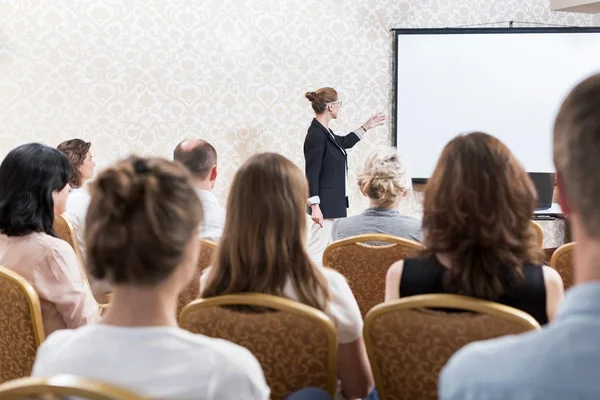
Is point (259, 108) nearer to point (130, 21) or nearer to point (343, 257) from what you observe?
point (130, 21)

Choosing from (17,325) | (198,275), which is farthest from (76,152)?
(17,325)

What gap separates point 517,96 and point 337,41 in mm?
1503

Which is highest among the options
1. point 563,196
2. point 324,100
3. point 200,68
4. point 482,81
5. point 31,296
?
point 200,68

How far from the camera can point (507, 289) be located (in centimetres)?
183

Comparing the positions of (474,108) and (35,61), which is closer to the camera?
(35,61)

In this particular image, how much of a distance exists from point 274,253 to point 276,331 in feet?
0.79

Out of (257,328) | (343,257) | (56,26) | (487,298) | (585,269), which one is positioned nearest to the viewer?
(585,269)

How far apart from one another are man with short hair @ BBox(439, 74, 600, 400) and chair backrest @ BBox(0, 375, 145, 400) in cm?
46

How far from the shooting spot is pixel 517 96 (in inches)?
240


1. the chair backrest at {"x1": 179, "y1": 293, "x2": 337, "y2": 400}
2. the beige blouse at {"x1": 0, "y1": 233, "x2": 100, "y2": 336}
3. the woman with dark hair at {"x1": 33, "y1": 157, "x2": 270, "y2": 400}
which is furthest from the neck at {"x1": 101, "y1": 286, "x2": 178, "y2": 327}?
the beige blouse at {"x1": 0, "y1": 233, "x2": 100, "y2": 336}

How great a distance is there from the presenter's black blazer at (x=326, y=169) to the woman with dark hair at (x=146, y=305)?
13.7ft

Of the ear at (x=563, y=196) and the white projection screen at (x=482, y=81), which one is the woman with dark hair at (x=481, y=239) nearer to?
the ear at (x=563, y=196)

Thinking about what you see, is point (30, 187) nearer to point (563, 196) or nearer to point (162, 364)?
point (162, 364)

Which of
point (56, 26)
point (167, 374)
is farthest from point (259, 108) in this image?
point (167, 374)
